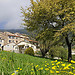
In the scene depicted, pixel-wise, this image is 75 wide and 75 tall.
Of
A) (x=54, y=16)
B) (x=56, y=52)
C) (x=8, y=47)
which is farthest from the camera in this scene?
(x=8, y=47)

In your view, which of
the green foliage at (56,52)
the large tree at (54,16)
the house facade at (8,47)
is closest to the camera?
the large tree at (54,16)

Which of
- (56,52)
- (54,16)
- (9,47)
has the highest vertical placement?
(54,16)

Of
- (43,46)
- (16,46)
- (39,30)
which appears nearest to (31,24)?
(39,30)

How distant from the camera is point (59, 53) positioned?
3203 cm

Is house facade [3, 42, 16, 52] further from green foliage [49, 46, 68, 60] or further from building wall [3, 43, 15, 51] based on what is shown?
green foliage [49, 46, 68, 60]

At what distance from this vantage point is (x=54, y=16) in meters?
12.9

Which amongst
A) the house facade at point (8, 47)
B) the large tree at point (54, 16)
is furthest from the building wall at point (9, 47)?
the large tree at point (54, 16)

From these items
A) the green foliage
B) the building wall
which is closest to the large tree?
the green foliage

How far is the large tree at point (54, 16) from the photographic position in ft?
39.1

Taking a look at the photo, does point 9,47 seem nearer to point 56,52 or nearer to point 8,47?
point 8,47

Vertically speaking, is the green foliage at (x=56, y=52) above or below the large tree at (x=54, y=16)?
below

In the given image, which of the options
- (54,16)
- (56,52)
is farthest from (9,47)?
(54,16)

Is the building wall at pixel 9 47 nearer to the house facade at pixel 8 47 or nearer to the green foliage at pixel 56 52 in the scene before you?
the house facade at pixel 8 47

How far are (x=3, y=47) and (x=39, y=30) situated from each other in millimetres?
43190
